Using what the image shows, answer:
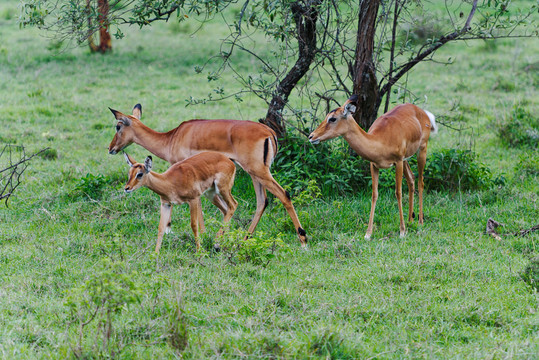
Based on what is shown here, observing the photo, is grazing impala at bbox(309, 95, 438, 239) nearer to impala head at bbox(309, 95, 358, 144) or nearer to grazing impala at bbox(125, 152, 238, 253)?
impala head at bbox(309, 95, 358, 144)

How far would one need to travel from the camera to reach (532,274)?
4.81 metres

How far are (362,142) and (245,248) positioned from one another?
1.55 metres

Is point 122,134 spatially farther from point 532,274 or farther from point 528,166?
point 528,166

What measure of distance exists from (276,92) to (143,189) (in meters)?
1.84

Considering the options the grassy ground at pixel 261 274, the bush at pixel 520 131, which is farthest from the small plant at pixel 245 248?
the bush at pixel 520 131

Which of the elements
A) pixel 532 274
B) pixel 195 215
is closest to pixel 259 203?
pixel 195 215

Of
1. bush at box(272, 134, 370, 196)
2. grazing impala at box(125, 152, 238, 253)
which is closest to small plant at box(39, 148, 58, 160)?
bush at box(272, 134, 370, 196)

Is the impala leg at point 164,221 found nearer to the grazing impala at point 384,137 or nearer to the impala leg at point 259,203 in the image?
the impala leg at point 259,203

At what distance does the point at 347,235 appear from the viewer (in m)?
6.09

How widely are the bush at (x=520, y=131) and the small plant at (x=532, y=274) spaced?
423 cm

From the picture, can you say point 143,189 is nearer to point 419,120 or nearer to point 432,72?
point 419,120

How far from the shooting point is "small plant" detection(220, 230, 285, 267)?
5262 millimetres

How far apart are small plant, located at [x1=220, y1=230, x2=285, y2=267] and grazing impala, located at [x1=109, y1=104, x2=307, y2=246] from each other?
618 mm

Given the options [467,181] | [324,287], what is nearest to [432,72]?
[467,181]
